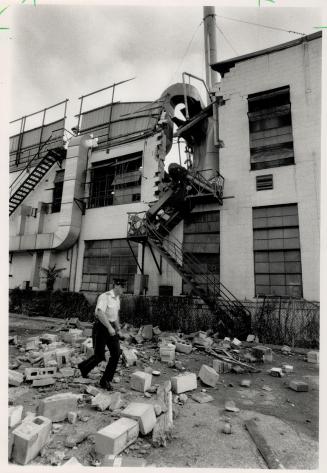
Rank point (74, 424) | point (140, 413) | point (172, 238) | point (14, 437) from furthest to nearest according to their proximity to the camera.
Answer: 1. point (172, 238)
2. point (74, 424)
3. point (140, 413)
4. point (14, 437)

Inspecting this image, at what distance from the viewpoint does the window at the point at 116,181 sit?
15.4 m

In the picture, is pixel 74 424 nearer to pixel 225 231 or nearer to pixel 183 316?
pixel 183 316

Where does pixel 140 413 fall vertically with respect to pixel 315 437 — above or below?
above

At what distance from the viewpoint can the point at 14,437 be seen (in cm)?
294

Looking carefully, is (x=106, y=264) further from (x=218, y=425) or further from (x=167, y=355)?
(x=218, y=425)

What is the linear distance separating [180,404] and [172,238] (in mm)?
9210

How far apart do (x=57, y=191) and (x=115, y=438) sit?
56.0 feet

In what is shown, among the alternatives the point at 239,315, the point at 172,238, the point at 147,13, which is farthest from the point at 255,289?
the point at 147,13

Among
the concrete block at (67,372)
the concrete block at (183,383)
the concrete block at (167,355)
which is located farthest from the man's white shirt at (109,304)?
the concrete block at (167,355)

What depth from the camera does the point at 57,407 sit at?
12.1 ft

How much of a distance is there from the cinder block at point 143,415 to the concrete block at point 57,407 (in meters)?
0.83

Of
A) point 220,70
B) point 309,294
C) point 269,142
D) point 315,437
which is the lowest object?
point 315,437

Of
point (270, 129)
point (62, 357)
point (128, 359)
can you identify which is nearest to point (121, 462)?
point (128, 359)

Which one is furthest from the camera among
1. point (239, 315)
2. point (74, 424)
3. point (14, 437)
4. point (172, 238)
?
point (172, 238)
